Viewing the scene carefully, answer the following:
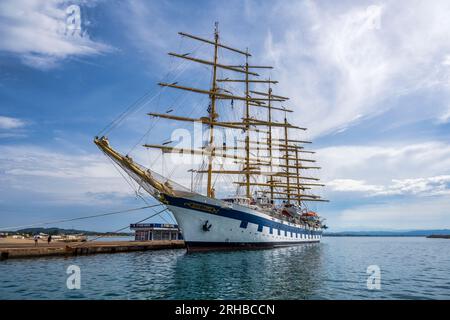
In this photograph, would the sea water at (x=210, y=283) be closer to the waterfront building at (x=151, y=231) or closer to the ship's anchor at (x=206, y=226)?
the ship's anchor at (x=206, y=226)

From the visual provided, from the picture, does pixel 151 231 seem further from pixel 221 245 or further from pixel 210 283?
pixel 210 283

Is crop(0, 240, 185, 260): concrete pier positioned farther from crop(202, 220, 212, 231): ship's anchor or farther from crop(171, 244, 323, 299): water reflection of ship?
crop(171, 244, 323, 299): water reflection of ship

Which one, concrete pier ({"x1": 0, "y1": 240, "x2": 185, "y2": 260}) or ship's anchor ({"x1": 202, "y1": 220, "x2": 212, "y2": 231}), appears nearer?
concrete pier ({"x1": 0, "y1": 240, "x2": 185, "y2": 260})

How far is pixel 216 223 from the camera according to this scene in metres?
32.4

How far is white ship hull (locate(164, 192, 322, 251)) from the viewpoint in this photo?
102 ft

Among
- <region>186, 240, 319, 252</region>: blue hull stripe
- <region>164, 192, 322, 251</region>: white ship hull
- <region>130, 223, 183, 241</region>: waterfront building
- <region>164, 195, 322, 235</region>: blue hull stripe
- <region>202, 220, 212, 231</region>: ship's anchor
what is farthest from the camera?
<region>130, 223, 183, 241</region>: waterfront building

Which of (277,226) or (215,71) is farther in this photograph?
(277,226)

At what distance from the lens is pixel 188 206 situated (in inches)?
1224

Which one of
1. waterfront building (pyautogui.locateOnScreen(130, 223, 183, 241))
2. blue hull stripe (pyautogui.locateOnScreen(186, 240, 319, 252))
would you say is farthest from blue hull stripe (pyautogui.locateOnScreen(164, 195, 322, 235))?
waterfront building (pyautogui.locateOnScreen(130, 223, 183, 241))

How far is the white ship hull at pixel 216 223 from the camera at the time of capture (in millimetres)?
31203
